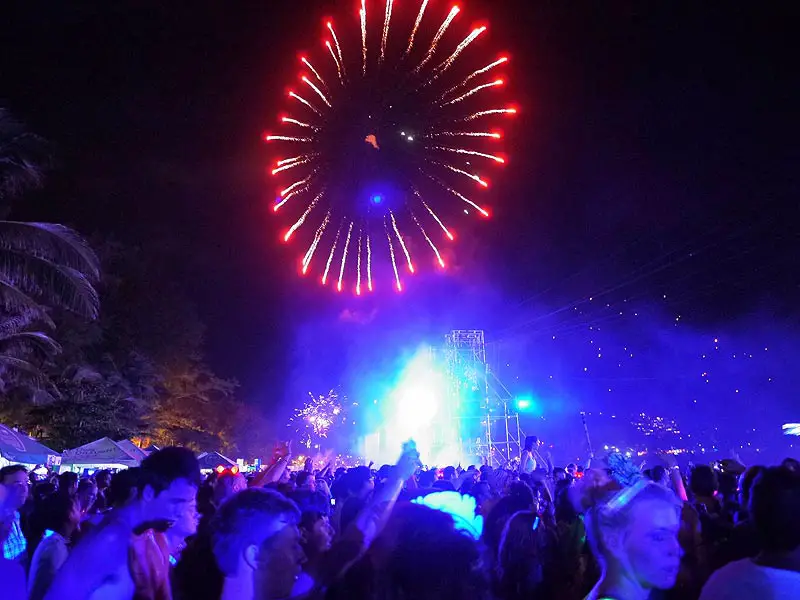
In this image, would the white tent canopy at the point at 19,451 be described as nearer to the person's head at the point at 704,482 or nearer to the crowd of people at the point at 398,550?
the crowd of people at the point at 398,550

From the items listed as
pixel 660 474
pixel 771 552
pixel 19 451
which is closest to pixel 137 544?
pixel 771 552

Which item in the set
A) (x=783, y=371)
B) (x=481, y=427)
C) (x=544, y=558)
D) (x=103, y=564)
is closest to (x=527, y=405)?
(x=481, y=427)

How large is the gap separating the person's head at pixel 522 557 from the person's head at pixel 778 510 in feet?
6.10

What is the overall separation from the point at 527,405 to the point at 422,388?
7900 millimetres

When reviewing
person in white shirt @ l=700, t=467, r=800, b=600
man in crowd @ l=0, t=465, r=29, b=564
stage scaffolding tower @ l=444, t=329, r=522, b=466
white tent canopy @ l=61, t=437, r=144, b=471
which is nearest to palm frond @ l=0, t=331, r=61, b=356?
white tent canopy @ l=61, t=437, r=144, b=471

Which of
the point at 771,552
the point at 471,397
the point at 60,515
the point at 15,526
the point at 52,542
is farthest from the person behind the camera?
the point at 471,397

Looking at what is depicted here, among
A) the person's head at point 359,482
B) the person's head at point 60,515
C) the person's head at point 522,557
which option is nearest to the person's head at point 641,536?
the person's head at point 522,557

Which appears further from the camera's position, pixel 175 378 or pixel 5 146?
pixel 175 378

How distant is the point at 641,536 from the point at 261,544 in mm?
1522

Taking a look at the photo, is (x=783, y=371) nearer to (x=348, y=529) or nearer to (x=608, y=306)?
(x=608, y=306)

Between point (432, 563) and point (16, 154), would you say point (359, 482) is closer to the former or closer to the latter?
point (432, 563)

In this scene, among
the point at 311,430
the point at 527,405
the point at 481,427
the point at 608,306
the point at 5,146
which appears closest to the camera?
the point at 5,146

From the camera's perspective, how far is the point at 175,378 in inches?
1581

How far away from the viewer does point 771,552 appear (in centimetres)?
288
